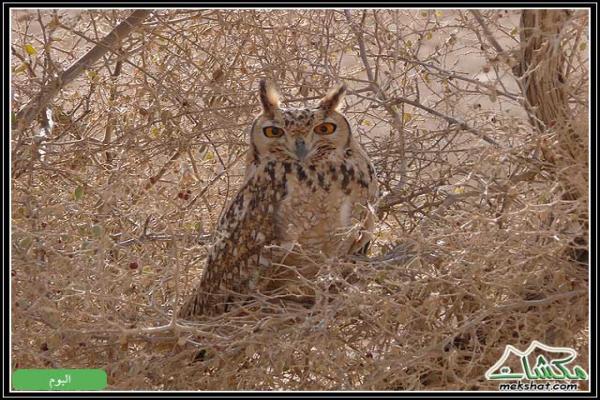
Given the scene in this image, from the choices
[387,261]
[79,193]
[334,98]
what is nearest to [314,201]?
Result: [334,98]

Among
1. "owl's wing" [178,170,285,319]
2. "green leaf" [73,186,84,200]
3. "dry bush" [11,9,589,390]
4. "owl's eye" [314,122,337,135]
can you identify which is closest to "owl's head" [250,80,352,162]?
"owl's eye" [314,122,337,135]

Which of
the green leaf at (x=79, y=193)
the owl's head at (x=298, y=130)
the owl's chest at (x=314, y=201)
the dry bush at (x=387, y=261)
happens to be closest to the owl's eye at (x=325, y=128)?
the owl's head at (x=298, y=130)

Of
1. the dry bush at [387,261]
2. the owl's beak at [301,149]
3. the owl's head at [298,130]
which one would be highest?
the owl's head at [298,130]

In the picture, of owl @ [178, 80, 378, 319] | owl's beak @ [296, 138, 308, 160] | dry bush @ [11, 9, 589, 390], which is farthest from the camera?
owl @ [178, 80, 378, 319]

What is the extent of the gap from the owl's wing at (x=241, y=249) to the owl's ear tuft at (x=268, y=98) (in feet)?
0.85

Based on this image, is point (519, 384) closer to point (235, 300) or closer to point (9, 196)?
point (235, 300)

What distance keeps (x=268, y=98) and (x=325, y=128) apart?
253 millimetres

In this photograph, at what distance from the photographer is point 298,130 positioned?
11.2 feet

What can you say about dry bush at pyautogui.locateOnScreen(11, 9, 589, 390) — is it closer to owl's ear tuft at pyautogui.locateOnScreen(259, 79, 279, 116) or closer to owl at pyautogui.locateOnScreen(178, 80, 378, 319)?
owl at pyautogui.locateOnScreen(178, 80, 378, 319)

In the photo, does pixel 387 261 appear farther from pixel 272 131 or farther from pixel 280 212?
pixel 272 131

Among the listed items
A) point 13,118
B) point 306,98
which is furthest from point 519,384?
point 13,118

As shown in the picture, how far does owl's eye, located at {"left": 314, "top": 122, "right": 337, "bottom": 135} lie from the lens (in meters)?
3.45

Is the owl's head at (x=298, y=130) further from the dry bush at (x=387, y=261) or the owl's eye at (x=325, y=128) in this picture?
the dry bush at (x=387, y=261)

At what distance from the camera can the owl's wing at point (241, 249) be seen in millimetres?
3523
